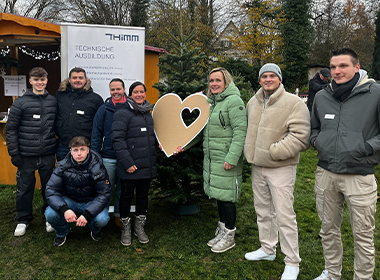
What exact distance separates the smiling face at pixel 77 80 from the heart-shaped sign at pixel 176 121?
3.33 ft

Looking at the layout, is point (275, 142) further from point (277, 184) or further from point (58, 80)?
point (58, 80)

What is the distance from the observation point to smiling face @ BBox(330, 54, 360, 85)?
263 cm

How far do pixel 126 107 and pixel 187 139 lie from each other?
825 mm

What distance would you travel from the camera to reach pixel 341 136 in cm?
263

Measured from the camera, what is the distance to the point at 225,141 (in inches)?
135

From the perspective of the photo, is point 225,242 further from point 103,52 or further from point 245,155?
point 103,52

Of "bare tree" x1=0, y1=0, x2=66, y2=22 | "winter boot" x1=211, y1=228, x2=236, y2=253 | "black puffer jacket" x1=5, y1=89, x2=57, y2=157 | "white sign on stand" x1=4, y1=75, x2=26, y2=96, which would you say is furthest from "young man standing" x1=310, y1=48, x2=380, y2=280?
"bare tree" x1=0, y1=0, x2=66, y2=22

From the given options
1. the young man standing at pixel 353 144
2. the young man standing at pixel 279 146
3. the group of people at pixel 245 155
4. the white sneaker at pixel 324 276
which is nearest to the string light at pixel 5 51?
the group of people at pixel 245 155

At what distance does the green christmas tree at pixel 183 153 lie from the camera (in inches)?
168

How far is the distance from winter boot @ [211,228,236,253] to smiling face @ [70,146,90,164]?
6.14ft

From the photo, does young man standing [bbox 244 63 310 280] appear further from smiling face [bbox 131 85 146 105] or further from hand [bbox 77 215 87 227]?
hand [bbox 77 215 87 227]

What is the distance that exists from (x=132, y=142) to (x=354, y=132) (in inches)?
90.1

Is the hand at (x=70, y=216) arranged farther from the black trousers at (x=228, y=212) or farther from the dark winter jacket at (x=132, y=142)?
the black trousers at (x=228, y=212)

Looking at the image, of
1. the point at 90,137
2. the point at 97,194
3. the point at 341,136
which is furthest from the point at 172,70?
the point at 341,136
